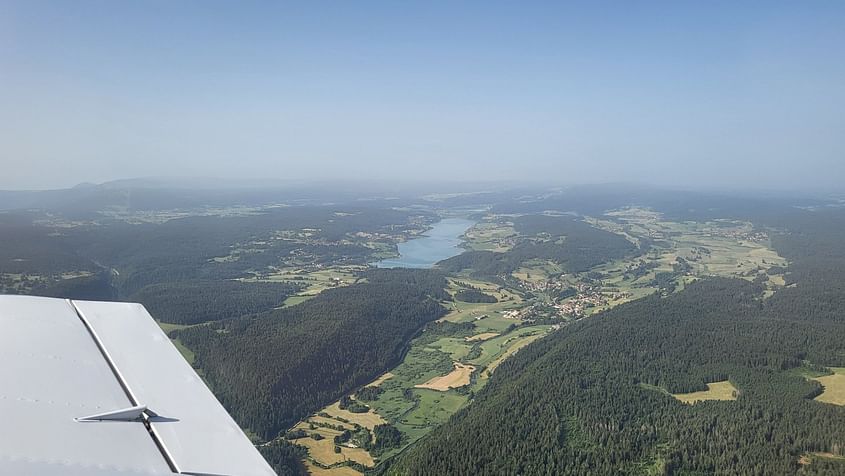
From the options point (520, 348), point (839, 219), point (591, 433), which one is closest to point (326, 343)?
point (520, 348)

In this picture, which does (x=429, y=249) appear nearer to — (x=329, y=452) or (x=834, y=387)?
(x=834, y=387)

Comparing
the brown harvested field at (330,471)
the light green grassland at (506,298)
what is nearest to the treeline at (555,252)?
the light green grassland at (506,298)

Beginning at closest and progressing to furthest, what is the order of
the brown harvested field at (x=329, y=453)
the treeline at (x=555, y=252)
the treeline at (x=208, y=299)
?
the brown harvested field at (x=329, y=453) < the treeline at (x=208, y=299) < the treeline at (x=555, y=252)

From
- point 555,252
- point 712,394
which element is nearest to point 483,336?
point 712,394

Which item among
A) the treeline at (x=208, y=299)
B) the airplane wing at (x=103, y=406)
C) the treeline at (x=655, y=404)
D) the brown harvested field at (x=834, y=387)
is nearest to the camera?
the airplane wing at (x=103, y=406)

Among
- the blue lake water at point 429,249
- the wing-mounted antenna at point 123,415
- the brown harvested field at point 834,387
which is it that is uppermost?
the wing-mounted antenna at point 123,415

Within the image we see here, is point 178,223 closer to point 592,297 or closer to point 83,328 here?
point 592,297

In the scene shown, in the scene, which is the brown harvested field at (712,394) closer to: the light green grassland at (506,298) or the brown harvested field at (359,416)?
the light green grassland at (506,298)
